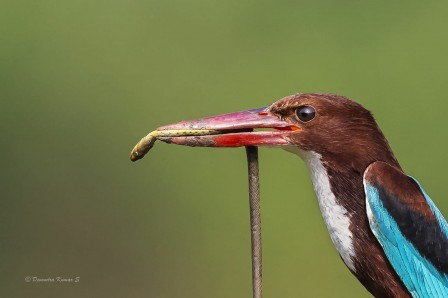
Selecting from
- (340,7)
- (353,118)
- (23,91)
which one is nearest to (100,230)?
(23,91)

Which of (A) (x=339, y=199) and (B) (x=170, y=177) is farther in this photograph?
(B) (x=170, y=177)

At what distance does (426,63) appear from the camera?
23.0ft

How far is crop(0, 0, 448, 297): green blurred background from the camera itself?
6711 mm

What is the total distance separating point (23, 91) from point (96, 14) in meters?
0.64

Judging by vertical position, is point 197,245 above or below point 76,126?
below

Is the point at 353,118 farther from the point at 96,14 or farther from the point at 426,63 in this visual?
the point at 96,14

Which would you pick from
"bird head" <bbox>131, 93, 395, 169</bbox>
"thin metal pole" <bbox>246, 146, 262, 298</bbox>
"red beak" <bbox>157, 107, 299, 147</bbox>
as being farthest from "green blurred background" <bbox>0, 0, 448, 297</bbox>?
"thin metal pole" <bbox>246, 146, 262, 298</bbox>

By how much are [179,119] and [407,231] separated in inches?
109

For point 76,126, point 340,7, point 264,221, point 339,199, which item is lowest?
point 339,199

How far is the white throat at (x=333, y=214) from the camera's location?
4.19 meters

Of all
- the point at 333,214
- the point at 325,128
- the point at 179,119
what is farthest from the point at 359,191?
the point at 179,119

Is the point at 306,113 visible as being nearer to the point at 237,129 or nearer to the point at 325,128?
the point at 325,128

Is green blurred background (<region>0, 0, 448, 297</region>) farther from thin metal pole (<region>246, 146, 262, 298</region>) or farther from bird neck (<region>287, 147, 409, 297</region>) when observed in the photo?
thin metal pole (<region>246, 146, 262, 298</region>)

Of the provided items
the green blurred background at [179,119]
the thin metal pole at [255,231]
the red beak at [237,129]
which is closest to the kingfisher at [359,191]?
the red beak at [237,129]
